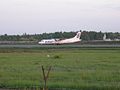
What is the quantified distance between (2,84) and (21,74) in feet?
16.3

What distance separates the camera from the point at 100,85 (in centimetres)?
2094

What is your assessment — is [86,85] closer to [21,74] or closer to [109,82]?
[109,82]

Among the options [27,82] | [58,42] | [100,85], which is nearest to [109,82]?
[100,85]

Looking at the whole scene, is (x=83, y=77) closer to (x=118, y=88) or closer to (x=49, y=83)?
(x=49, y=83)

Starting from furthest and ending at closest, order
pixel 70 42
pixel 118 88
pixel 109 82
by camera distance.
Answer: pixel 70 42
pixel 109 82
pixel 118 88

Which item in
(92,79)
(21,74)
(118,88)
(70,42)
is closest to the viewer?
(118,88)

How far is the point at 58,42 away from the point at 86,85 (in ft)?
357

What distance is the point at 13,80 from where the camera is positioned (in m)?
23.2

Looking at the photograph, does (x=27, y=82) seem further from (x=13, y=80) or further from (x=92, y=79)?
(x=92, y=79)

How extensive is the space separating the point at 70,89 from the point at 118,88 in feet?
8.30

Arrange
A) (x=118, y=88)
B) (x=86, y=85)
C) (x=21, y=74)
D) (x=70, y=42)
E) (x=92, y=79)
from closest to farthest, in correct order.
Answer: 1. (x=118, y=88)
2. (x=86, y=85)
3. (x=92, y=79)
4. (x=21, y=74)
5. (x=70, y=42)

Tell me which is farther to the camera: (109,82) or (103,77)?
(103,77)

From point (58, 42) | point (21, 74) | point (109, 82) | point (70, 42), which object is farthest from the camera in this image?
point (70, 42)

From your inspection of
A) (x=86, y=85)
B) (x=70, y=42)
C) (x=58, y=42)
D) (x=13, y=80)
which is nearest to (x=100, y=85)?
(x=86, y=85)
